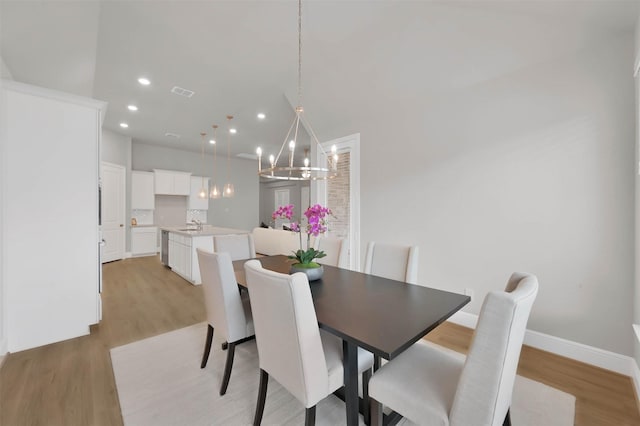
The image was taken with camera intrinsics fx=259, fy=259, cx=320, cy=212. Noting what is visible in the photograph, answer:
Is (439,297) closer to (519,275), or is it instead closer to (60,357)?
(519,275)

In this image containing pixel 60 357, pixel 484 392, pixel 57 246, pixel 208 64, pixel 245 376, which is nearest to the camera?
pixel 484 392

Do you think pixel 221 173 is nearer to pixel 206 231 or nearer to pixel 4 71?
pixel 206 231

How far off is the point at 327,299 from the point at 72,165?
2.92 meters

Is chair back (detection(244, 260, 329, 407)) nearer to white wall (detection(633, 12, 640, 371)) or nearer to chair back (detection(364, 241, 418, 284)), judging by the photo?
chair back (detection(364, 241, 418, 284))

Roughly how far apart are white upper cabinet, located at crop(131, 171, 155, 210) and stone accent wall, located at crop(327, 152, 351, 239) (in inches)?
218

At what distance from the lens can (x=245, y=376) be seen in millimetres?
2031

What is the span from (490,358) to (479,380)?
98mm

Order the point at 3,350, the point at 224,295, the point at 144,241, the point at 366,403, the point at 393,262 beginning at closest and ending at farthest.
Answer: the point at 366,403, the point at 224,295, the point at 3,350, the point at 393,262, the point at 144,241

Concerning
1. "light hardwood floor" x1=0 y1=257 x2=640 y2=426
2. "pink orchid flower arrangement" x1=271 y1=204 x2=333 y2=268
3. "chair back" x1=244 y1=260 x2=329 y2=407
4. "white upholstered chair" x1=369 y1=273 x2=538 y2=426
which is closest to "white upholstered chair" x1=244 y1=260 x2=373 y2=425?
"chair back" x1=244 y1=260 x2=329 y2=407

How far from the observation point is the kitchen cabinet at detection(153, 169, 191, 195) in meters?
7.16

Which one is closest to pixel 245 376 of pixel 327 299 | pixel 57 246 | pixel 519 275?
pixel 327 299

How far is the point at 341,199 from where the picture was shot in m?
4.23

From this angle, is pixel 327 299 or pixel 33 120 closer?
pixel 327 299

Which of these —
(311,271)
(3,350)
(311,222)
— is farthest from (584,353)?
(3,350)
